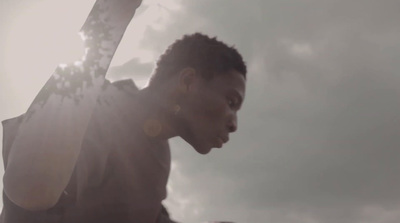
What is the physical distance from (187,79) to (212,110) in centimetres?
31

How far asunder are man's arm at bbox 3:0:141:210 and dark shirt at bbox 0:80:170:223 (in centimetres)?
73

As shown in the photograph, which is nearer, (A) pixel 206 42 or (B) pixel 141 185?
(B) pixel 141 185

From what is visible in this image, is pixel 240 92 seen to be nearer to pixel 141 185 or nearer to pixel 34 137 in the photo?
pixel 141 185

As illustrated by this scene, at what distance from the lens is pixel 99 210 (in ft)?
8.71

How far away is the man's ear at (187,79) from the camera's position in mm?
3484

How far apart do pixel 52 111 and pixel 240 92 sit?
8.82ft

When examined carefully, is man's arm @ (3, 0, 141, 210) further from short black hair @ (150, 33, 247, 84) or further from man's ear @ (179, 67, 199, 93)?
short black hair @ (150, 33, 247, 84)

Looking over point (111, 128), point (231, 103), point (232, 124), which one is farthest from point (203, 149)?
point (111, 128)

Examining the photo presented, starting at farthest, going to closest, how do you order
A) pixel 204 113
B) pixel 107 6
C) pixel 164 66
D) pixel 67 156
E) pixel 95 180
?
pixel 164 66 → pixel 204 113 → pixel 95 180 → pixel 107 6 → pixel 67 156

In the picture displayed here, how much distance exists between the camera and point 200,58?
3.71 m

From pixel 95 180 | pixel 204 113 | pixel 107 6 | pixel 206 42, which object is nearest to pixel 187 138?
pixel 204 113

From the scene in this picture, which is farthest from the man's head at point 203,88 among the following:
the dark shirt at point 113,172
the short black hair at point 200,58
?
the dark shirt at point 113,172

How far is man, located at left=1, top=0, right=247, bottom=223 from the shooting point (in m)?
1.05

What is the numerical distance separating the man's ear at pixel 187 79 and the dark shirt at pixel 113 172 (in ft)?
1.29
